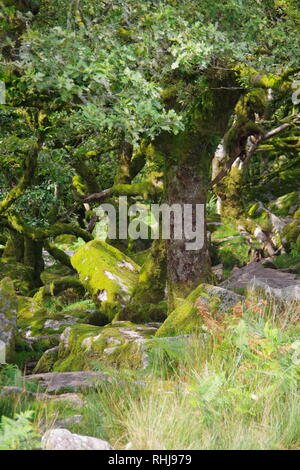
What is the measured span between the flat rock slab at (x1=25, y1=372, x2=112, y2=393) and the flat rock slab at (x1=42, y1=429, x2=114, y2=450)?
160cm

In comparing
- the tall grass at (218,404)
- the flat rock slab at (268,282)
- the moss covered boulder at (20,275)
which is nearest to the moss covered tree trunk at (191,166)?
the flat rock slab at (268,282)

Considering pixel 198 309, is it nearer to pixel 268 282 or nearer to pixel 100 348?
pixel 100 348

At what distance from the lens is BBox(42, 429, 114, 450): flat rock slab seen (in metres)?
3.94

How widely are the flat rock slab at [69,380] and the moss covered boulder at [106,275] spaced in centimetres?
572

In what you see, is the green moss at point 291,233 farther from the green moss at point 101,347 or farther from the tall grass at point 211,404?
the tall grass at point 211,404

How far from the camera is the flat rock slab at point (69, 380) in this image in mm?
6004

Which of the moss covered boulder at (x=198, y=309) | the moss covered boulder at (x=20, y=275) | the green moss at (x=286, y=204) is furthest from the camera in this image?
the green moss at (x=286, y=204)

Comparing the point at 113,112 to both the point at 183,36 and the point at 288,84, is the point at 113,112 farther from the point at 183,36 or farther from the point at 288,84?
the point at 288,84

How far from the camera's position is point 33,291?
17531 millimetres

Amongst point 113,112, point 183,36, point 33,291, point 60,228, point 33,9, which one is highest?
point 33,9

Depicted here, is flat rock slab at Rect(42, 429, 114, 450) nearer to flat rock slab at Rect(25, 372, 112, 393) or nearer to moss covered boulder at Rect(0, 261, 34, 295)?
flat rock slab at Rect(25, 372, 112, 393)
